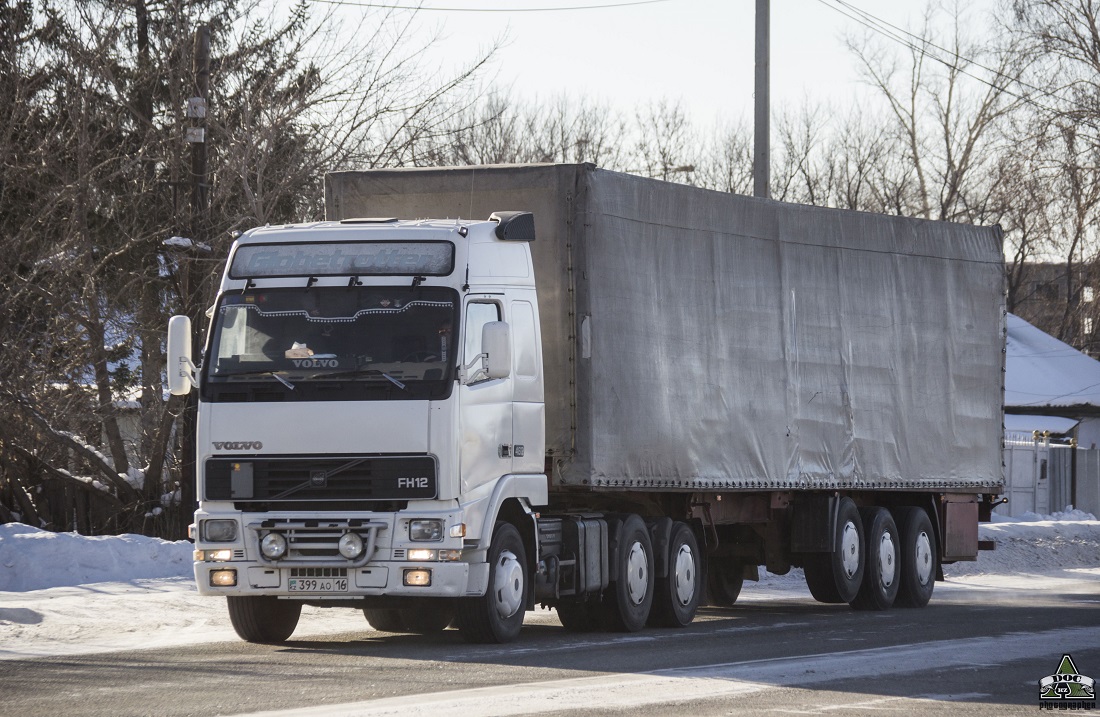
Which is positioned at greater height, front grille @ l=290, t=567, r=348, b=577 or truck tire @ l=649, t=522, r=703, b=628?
front grille @ l=290, t=567, r=348, b=577

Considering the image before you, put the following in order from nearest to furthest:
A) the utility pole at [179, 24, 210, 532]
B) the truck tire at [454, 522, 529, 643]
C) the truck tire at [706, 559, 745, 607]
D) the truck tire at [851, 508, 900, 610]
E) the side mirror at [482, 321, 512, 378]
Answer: the side mirror at [482, 321, 512, 378], the truck tire at [454, 522, 529, 643], the truck tire at [851, 508, 900, 610], the truck tire at [706, 559, 745, 607], the utility pole at [179, 24, 210, 532]

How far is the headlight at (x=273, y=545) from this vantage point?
1304 centimetres

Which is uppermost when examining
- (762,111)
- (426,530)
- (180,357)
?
(762,111)

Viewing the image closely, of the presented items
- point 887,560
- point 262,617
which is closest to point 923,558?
point 887,560

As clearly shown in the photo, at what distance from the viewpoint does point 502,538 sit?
13.8 meters

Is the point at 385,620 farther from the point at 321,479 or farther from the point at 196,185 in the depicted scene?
the point at 196,185

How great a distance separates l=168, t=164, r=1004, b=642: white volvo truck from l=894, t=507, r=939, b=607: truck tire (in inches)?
1.6

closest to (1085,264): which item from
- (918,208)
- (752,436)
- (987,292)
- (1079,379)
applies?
(1079,379)

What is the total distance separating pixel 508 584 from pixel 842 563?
6257mm

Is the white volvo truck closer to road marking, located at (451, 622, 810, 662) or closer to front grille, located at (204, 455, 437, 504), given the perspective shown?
front grille, located at (204, 455, 437, 504)

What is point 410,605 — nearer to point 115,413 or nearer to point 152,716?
point 152,716

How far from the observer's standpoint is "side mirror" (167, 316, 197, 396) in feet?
43.9

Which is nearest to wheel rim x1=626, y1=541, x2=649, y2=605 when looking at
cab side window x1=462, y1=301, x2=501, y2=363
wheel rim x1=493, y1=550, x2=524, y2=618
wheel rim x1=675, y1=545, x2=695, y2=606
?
wheel rim x1=675, y1=545, x2=695, y2=606

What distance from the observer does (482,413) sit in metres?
13.4
